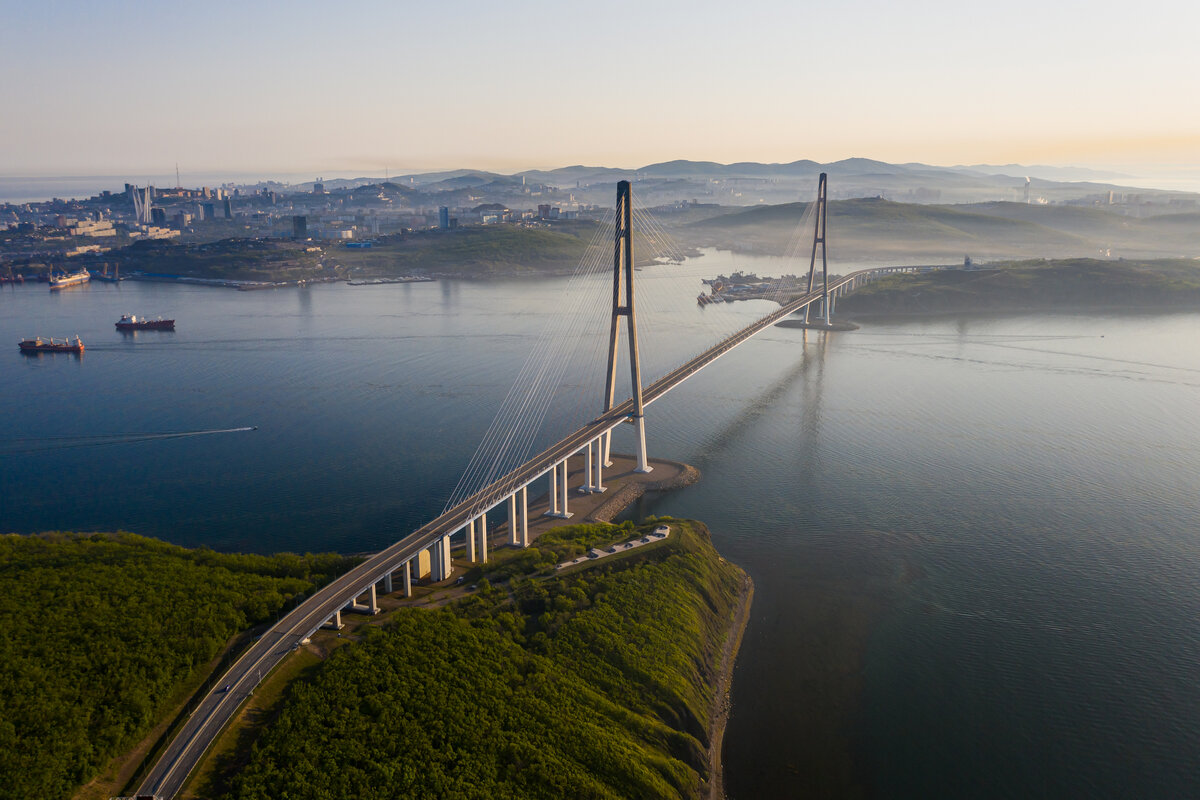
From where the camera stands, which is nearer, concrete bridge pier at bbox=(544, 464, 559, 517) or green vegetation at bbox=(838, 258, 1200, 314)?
concrete bridge pier at bbox=(544, 464, 559, 517)

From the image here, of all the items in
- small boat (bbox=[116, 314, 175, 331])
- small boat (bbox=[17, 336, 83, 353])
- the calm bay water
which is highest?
small boat (bbox=[116, 314, 175, 331])

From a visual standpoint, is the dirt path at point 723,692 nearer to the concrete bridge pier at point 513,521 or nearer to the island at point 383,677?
the island at point 383,677

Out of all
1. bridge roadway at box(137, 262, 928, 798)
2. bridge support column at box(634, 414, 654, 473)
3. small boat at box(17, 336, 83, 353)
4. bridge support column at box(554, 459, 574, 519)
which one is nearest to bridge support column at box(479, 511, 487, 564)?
bridge roadway at box(137, 262, 928, 798)

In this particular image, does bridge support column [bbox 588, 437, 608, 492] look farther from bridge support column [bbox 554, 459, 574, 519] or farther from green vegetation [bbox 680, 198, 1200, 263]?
green vegetation [bbox 680, 198, 1200, 263]

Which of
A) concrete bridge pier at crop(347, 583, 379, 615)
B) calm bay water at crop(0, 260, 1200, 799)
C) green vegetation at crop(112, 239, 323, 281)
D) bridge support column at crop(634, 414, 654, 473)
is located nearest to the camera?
calm bay water at crop(0, 260, 1200, 799)

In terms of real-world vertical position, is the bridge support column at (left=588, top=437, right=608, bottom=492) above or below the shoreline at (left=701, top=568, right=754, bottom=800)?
above

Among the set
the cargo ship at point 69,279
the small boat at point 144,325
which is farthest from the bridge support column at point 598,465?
the cargo ship at point 69,279

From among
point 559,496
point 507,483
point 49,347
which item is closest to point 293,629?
point 507,483

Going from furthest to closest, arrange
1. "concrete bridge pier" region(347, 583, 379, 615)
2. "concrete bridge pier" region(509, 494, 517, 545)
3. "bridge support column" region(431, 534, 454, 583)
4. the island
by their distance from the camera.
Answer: "concrete bridge pier" region(509, 494, 517, 545)
"bridge support column" region(431, 534, 454, 583)
"concrete bridge pier" region(347, 583, 379, 615)
the island
